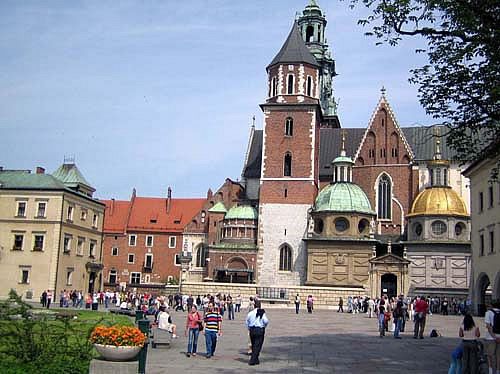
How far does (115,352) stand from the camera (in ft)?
38.3

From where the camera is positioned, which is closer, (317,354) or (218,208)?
(317,354)

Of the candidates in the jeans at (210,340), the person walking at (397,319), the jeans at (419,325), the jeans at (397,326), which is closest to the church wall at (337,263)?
the person walking at (397,319)

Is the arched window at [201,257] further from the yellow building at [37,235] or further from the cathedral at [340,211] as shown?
the yellow building at [37,235]

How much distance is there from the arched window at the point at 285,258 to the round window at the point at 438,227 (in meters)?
12.0

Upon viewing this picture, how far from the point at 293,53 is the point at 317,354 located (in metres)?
44.1

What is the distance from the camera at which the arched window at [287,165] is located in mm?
56428

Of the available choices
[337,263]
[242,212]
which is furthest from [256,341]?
[242,212]

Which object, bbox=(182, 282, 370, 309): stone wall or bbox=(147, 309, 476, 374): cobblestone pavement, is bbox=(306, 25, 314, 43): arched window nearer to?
bbox=(182, 282, 370, 309): stone wall

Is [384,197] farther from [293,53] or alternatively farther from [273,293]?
[273,293]

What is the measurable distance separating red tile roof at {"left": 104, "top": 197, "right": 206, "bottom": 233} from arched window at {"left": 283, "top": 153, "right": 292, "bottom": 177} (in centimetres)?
2375

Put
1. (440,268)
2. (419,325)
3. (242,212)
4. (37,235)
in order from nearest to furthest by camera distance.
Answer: (419,325) → (37,235) → (440,268) → (242,212)

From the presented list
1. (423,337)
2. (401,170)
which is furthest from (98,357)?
(401,170)

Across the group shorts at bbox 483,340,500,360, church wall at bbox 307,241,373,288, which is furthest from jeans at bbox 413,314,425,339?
church wall at bbox 307,241,373,288

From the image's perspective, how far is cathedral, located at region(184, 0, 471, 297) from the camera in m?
52.0
